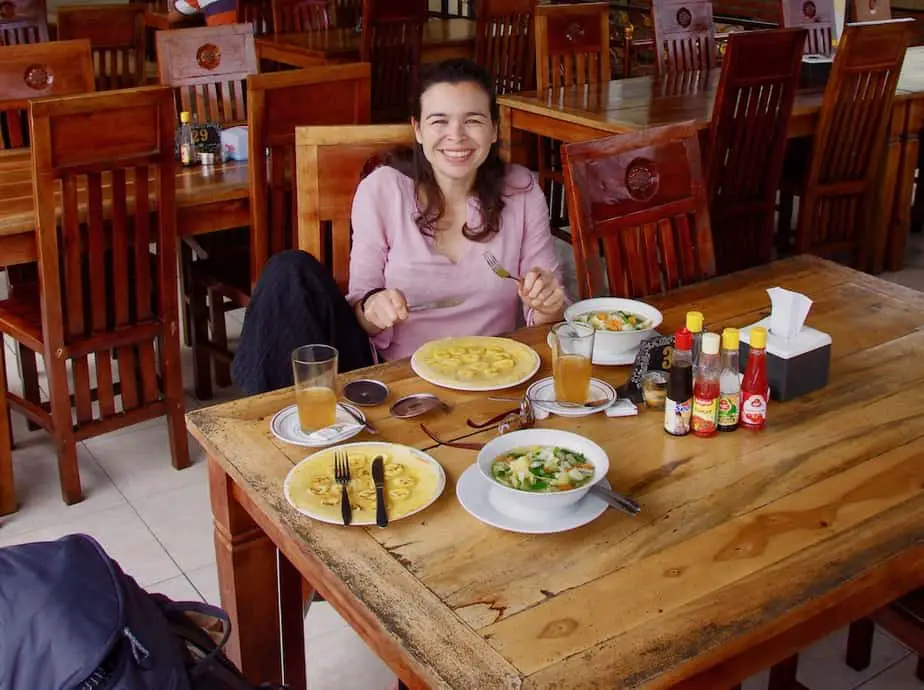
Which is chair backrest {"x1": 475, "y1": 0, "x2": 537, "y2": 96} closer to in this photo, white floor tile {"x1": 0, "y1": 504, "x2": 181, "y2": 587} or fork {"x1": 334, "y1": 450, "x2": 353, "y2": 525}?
white floor tile {"x1": 0, "y1": 504, "x2": 181, "y2": 587}

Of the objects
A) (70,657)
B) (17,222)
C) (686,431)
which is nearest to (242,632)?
(70,657)

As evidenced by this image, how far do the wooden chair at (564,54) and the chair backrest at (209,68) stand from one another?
3.71 feet

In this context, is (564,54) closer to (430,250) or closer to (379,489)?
(430,250)

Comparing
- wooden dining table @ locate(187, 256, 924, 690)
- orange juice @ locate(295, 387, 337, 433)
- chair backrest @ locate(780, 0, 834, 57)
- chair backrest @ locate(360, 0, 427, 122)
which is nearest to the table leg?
wooden dining table @ locate(187, 256, 924, 690)

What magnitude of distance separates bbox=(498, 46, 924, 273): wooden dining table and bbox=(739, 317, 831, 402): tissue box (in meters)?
1.86

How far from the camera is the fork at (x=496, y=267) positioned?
2.06m

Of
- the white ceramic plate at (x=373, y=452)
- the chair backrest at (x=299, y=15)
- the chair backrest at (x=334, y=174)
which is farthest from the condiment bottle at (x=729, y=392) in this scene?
the chair backrest at (x=299, y=15)

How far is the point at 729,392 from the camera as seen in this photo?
148cm

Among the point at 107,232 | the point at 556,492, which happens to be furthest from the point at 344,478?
the point at 107,232

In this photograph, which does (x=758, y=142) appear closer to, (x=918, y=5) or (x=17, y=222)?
(x=17, y=222)

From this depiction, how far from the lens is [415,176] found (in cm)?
210

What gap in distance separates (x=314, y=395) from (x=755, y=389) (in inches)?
23.6

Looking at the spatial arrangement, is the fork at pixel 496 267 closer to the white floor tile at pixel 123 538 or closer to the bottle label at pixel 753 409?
the bottle label at pixel 753 409

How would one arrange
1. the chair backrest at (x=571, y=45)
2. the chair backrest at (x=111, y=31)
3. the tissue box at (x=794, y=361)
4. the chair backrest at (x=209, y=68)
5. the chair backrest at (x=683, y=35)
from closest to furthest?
the tissue box at (x=794, y=361) → the chair backrest at (x=209, y=68) → the chair backrest at (x=111, y=31) → the chair backrest at (x=571, y=45) → the chair backrest at (x=683, y=35)
